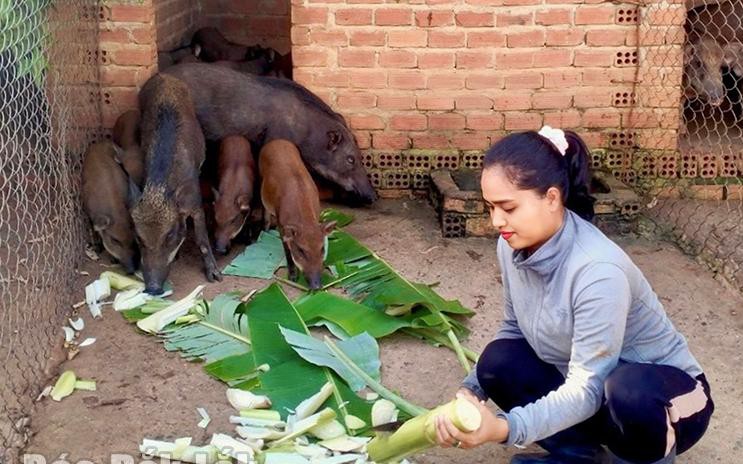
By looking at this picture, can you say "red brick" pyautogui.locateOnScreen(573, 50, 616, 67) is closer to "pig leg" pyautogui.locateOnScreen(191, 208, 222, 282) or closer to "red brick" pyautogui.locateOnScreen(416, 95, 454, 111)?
"red brick" pyautogui.locateOnScreen(416, 95, 454, 111)

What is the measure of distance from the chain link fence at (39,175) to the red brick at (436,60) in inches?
87.4

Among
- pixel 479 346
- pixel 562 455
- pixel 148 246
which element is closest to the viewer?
pixel 562 455

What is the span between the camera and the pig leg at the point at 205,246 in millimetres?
6496

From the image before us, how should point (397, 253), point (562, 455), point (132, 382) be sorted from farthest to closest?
point (397, 253)
point (132, 382)
point (562, 455)

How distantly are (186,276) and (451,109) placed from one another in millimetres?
2282

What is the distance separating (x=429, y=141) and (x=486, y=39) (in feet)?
2.67

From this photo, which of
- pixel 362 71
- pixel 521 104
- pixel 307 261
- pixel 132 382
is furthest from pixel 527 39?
pixel 132 382

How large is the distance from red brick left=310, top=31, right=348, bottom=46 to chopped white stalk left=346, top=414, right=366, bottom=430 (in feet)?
11.6

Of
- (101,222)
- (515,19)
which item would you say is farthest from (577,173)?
(515,19)

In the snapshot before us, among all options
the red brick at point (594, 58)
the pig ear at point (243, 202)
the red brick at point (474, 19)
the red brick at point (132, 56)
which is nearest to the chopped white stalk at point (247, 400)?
the pig ear at point (243, 202)

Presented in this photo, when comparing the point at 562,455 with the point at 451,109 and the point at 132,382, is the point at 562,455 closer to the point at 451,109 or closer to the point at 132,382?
the point at 132,382

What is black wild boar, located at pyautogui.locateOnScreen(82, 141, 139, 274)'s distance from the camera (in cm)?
654

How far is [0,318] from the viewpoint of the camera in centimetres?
549

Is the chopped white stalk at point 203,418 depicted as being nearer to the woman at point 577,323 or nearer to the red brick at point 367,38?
the woman at point 577,323
